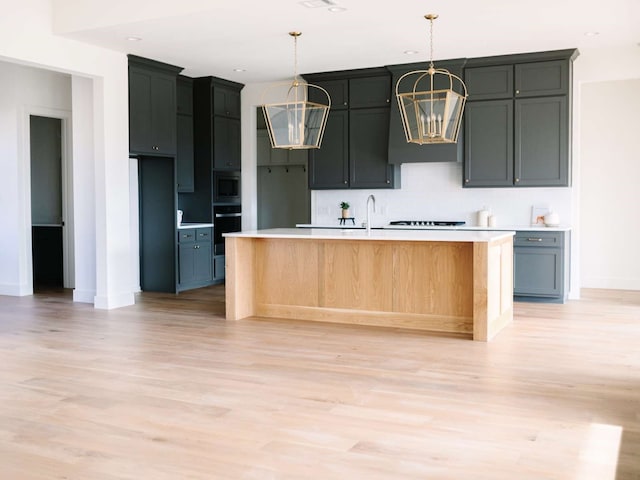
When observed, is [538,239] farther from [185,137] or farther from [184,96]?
[184,96]

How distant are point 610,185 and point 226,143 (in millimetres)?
4879

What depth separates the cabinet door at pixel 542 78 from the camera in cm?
732

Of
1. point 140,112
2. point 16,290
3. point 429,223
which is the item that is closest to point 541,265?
point 429,223

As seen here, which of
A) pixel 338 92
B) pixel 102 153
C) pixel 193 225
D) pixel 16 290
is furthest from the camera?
pixel 193 225

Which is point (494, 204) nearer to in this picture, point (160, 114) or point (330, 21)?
point (330, 21)

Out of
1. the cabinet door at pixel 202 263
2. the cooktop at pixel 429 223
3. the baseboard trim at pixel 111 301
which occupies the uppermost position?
the cooktop at pixel 429 223

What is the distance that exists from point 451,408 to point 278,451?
1.07m

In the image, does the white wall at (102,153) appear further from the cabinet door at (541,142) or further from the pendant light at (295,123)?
the cabinet door at (541,142)

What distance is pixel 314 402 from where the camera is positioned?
377cm

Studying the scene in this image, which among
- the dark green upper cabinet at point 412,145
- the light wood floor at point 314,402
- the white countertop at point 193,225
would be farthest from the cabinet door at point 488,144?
the white countertop at point 193,225

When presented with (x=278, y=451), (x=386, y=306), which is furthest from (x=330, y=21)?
(x=278, y=451)

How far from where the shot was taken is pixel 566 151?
7340 mm

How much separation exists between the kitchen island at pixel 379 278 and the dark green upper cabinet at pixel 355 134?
2.16m

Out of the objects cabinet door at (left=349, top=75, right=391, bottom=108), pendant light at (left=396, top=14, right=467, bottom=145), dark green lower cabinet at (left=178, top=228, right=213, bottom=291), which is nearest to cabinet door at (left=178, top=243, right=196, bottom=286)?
dark green lower cabinet at (left=178, top=228, right=213, bottom=291)
